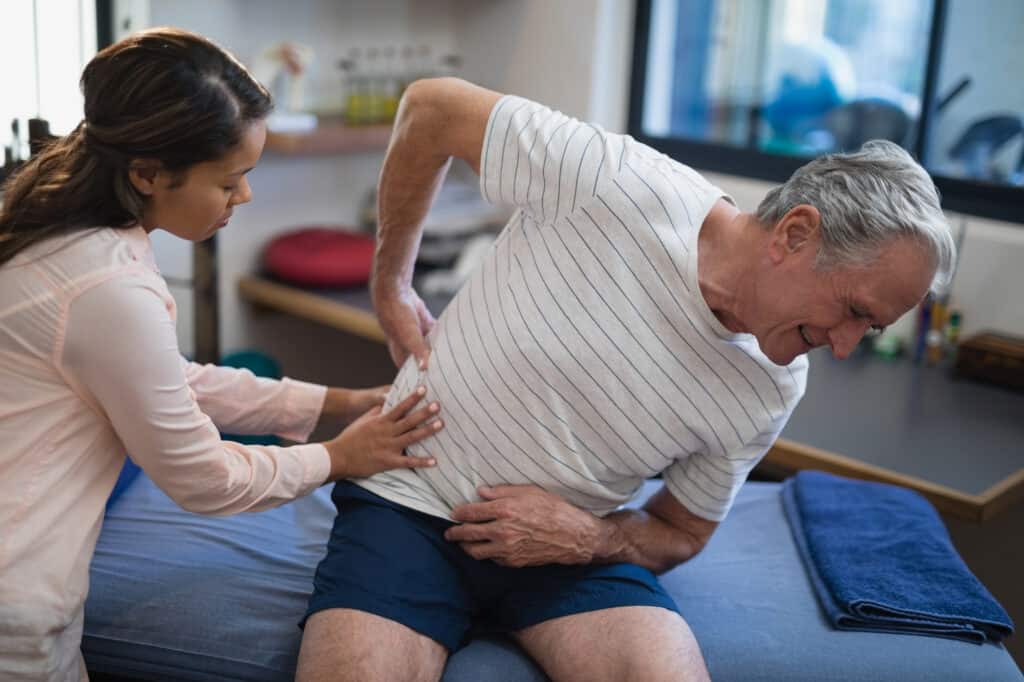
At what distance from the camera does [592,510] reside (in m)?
1.69

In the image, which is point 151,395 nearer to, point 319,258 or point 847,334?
point 847,334

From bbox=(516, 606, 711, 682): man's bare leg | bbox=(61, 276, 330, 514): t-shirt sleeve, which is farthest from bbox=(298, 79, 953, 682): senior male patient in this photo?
bbox=(61, 276, 330, 514): t-shirt sleeve

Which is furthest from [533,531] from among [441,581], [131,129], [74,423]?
[131,129]

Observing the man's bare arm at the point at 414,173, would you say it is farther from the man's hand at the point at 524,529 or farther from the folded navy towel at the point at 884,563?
the folded navy towel at the point at 884,563

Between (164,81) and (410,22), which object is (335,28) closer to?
(410,22)

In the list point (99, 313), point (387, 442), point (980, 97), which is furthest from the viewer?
point (980, 97)

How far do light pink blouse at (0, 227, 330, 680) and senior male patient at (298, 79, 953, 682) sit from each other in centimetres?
30

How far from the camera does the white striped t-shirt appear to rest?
61.1 inches

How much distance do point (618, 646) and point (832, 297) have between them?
21.3 inches

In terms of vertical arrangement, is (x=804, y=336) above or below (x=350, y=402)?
above

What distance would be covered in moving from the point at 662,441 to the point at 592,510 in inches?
6.8

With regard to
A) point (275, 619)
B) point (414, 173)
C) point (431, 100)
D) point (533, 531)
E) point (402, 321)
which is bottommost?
point (275, 619)

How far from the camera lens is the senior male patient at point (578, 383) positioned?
4.84 ft

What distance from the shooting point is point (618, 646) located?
4.96 feet
